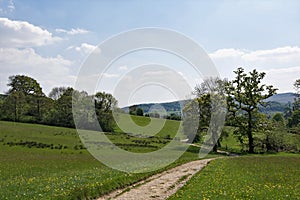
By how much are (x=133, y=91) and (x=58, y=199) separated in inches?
760

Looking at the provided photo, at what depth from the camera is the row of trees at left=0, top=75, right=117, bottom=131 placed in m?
86.1

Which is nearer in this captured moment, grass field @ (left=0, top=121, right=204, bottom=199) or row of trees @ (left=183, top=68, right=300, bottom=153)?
grass field @ (left=0, top=121, right=204, bottom=199)

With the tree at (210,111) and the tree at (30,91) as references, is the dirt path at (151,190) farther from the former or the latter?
the tree at (30,91)

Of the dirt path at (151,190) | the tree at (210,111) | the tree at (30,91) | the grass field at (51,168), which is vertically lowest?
the dirt path at (151,190)

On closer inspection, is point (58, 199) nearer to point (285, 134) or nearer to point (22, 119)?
point (285, 134)

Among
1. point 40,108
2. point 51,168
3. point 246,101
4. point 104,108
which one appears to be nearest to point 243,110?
point 246,101

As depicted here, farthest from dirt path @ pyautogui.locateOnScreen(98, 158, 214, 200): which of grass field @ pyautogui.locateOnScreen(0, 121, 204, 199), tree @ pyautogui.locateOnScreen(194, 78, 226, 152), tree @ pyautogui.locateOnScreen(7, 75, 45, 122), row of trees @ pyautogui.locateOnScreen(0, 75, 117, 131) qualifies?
tree @ pyautogui.locateOnScreen(7, 75, 45, 122)

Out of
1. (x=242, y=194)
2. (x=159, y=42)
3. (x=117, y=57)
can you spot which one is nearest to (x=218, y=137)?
(x=159, y=42)

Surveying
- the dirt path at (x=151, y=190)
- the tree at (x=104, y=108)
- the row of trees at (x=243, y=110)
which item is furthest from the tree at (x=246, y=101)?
the dirt path at (x=151, y=190)

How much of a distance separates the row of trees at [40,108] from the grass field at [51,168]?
8.35 metres

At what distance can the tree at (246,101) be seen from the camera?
72050 mm

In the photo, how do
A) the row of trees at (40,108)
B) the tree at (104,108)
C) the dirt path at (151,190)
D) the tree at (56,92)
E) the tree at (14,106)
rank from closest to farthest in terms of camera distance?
the dirt path at (151,190)
the tree at (104,108)
the row of trees at (40,108)
the tree at (14,106)
the tree at (56,92)

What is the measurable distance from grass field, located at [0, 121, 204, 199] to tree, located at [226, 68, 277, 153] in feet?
40.9

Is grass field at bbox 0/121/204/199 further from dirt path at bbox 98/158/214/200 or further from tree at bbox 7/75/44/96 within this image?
tree at bbox 7/75/44/96
